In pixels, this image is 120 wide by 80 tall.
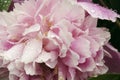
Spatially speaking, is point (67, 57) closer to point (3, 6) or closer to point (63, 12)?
point (63, 12)

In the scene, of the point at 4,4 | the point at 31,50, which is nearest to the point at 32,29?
the point at 31,50

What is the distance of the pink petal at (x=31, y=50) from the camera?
392mm

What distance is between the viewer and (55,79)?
0.41 meters

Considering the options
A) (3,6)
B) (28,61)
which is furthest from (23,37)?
(3,6)

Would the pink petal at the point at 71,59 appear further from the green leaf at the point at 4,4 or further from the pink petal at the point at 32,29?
the green leaf at the point at 4,4

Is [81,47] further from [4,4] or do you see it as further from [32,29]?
[4,4]

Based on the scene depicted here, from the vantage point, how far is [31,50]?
399mm

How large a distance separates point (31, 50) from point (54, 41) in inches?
1.0

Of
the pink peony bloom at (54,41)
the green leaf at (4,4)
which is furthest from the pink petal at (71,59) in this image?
the green leaf at (4,4)

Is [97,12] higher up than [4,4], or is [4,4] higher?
[97,12]

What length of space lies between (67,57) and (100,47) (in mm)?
37

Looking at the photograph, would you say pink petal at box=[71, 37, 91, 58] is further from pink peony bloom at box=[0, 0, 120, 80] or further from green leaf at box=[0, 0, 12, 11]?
green leaf at box=[0, 0, 12, 11]

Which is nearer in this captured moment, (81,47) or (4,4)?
(81,47)

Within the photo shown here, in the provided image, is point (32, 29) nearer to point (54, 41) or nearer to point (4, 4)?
point (54, 41)
